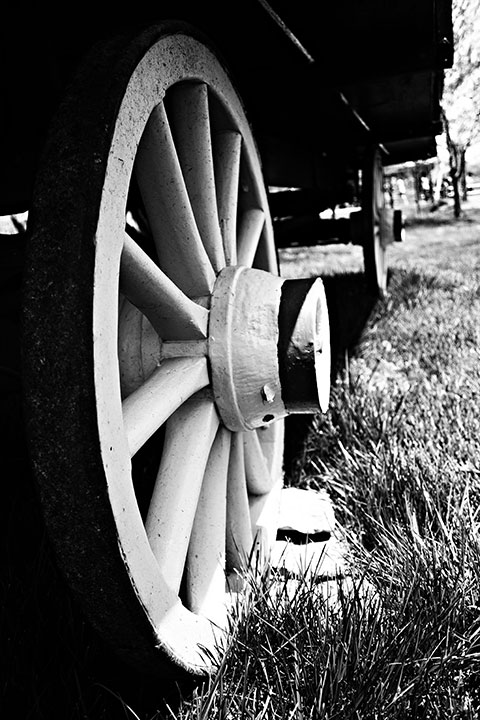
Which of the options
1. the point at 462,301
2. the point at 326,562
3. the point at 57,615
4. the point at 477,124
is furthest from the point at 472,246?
the point at 57,615

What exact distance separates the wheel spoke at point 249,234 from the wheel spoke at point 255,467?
40cm

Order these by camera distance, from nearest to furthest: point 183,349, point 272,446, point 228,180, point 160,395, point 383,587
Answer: point 160,395 < point 183,349 < point 383,587 < point 228,180 < point 272,446

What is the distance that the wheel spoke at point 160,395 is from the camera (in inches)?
41.3

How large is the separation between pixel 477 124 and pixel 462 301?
1068cm

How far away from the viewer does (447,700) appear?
1.13 meters

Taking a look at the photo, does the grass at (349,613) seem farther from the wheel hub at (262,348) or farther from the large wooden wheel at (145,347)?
the wheel hub at (262,348)

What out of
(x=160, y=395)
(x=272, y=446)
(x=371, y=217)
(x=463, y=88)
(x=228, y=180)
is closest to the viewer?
(x=160, y=395)

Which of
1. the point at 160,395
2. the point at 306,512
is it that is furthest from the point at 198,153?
the point at 306,512

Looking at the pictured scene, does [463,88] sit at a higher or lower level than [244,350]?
higher

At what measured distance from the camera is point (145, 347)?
1.27m

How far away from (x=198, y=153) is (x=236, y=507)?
70 cm

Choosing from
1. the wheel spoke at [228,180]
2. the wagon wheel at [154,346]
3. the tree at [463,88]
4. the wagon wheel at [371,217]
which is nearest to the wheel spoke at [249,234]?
the wagon wheel at [154,346]

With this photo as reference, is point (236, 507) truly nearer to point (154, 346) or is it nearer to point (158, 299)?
point (154, 346)

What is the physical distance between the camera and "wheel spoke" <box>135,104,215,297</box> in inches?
44.3
